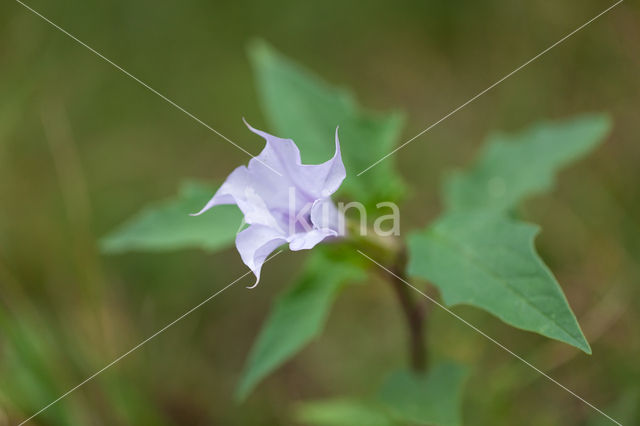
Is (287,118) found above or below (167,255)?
below

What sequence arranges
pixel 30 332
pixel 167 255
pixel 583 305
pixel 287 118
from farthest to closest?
pixel 167 255 < pixel 583 305 < pixel 30 332 < pixel 287 118

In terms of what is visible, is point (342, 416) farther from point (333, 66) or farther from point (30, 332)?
point (333, 66)

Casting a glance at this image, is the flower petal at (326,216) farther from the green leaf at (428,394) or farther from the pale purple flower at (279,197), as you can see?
the green leaf at (428,394)

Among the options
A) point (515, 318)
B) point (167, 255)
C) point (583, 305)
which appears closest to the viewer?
point (515, 318)

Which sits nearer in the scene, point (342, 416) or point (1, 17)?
point (342, 416)

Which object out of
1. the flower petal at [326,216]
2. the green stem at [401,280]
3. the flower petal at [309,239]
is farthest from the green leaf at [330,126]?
the flower petal at [309,239]

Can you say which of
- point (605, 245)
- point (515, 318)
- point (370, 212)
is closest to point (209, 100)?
point (370, 212)

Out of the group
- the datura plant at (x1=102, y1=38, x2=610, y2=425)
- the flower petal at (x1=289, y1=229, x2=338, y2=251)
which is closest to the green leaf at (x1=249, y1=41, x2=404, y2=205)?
the datura plant at (x1=102, y1=38, x2=610, y2=425)
